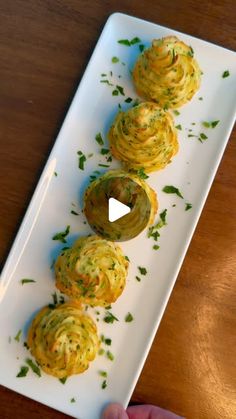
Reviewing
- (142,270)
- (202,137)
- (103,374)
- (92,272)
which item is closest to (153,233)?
(142,270)

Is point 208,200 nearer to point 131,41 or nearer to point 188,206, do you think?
point 188,206

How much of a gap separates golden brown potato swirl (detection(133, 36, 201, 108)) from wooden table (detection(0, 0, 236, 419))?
19cm

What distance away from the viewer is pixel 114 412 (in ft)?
4.53

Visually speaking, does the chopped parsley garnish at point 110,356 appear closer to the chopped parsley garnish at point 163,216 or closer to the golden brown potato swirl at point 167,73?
the chopped parsley garnish at point 163,216

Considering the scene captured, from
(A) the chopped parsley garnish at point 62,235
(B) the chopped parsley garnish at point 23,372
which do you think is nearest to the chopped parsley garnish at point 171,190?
(A) the chopped parsley garnish at point 62,235

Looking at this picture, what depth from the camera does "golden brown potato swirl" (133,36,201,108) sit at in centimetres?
141

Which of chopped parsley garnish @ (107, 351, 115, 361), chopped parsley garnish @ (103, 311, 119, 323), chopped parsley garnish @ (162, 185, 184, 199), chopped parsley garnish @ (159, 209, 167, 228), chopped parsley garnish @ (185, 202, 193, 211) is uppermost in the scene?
chopped parsley garnish @ (162, 185, 184, 199)

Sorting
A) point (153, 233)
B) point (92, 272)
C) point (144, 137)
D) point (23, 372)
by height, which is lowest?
point (23, 372)

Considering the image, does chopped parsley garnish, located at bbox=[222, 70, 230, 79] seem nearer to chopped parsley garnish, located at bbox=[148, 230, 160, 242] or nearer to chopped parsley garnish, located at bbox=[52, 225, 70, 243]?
chopped parsley garnish, located at bbox=[148, 230, 160, 242]

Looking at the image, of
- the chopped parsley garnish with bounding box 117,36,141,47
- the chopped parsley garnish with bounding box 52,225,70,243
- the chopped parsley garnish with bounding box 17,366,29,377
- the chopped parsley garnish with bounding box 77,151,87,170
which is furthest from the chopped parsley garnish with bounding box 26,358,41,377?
the chopped parsley garnish with bounding box 117,36,141,47

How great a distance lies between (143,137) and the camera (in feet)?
4.61

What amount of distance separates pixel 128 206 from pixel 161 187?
0.20 m

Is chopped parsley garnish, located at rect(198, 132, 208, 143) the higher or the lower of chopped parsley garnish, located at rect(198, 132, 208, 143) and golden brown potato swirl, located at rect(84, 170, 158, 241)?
the higher

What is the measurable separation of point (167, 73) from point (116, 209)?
445 mm
